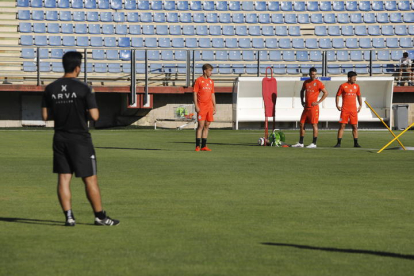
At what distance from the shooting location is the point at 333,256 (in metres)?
6.17

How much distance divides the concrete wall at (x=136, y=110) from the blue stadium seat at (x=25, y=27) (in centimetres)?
504

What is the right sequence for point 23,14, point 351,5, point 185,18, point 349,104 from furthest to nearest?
point 351,5, point 185,18, point 23,14, point 349,104

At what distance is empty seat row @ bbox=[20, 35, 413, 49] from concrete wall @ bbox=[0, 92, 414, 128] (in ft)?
12.6

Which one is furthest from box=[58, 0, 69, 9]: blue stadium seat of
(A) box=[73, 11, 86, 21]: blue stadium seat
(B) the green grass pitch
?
(B) the green grass pitch

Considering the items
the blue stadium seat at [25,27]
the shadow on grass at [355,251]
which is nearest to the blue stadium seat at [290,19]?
the blue stadium seat at [25,27]

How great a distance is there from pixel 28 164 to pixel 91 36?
2174 cm

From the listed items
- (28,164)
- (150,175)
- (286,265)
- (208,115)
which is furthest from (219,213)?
(208,115)

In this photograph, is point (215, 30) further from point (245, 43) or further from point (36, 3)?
point (36, 3)

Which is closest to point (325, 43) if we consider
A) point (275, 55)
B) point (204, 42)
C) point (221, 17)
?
point (275, 55)

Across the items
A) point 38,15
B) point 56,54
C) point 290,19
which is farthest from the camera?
point 290,19

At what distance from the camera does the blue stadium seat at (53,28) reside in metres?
35.5

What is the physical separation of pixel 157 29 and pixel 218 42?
2747mm

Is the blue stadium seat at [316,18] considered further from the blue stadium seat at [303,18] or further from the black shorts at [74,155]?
the black shorts at [74,155]

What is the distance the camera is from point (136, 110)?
1249 inches
